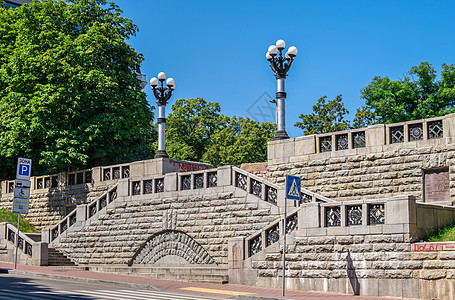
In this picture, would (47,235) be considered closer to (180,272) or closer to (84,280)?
(84,280)

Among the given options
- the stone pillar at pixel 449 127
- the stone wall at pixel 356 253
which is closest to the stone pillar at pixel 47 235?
the stone wall at pixel 356 253

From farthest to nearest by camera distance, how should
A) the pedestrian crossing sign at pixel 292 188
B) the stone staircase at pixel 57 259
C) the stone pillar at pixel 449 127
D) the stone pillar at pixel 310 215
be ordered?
the stone staircase at pixel 57 259 < the stone pillar at pixel 449 127 < the stone pillar at pixel 310 215 < the pedestrian crossing sign at pixel 292 188

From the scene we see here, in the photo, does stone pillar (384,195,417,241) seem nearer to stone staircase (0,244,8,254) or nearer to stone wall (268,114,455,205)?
stone wall (268,114,455,205)

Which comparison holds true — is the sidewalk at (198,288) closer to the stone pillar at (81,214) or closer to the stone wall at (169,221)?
the stone wall at (169,221)

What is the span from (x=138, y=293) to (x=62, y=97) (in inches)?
704

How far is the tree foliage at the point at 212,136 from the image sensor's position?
60406 mm

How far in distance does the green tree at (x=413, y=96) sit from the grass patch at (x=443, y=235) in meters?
28.6

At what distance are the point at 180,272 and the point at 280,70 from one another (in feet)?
30.7

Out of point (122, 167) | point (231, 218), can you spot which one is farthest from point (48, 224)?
point (231, 218)

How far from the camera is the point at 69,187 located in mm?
32844

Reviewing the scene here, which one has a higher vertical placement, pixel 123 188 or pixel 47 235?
pixel 123 188

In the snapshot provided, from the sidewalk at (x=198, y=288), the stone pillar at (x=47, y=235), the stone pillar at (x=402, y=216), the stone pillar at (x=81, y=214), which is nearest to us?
the stone pillar at (x=402, y=216)

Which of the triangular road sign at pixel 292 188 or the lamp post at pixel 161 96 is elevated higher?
the lamp post at pixel 161 96

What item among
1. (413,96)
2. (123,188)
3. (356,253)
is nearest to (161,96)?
(123,188)
